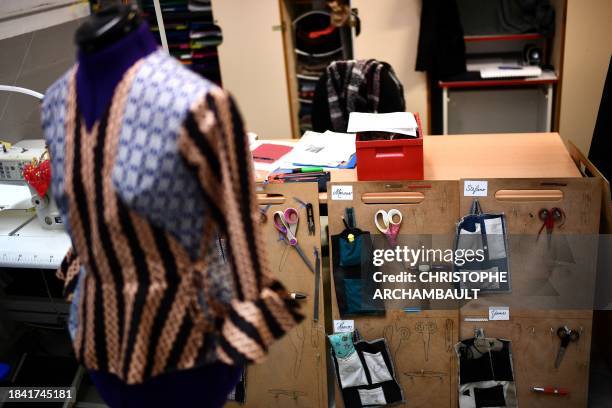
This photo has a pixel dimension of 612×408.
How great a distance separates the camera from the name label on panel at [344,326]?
2.24m

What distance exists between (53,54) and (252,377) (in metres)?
1.78

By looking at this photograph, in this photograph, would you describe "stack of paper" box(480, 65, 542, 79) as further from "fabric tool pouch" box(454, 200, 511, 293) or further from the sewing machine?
the sewing machine

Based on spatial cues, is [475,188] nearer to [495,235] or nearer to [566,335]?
[495,235]

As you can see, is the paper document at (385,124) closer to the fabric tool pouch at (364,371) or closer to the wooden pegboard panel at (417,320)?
the wooden pegboard panel at (417,320)

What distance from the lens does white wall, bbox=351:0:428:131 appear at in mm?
3789

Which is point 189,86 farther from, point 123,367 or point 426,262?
point 426,262

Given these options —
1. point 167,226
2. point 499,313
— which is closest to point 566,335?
point 499,313

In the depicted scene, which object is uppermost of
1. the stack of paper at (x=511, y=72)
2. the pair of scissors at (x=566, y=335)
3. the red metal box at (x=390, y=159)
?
the red metal box at (x=390, y=159)

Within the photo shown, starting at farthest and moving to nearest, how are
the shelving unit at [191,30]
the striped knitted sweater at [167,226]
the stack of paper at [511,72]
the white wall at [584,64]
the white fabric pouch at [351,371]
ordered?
the shelving unit at [191,30]
the stack of paper at [511,72]
the white wall at [584,64]
the white fabric pouch at [351,371]
the striped knitted sweater at [167,226]

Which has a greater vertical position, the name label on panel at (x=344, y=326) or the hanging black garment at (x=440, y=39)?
the hanging black garment at (x=440, y=39)

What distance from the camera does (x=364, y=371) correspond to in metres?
2.25

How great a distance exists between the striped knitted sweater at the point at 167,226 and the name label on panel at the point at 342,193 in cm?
105

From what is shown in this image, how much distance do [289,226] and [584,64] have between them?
2.28 metres

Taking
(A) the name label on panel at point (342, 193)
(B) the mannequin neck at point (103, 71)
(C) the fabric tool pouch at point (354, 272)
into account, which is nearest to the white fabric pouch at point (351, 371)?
(C) the fabric tool pouch at point (354, 272)
